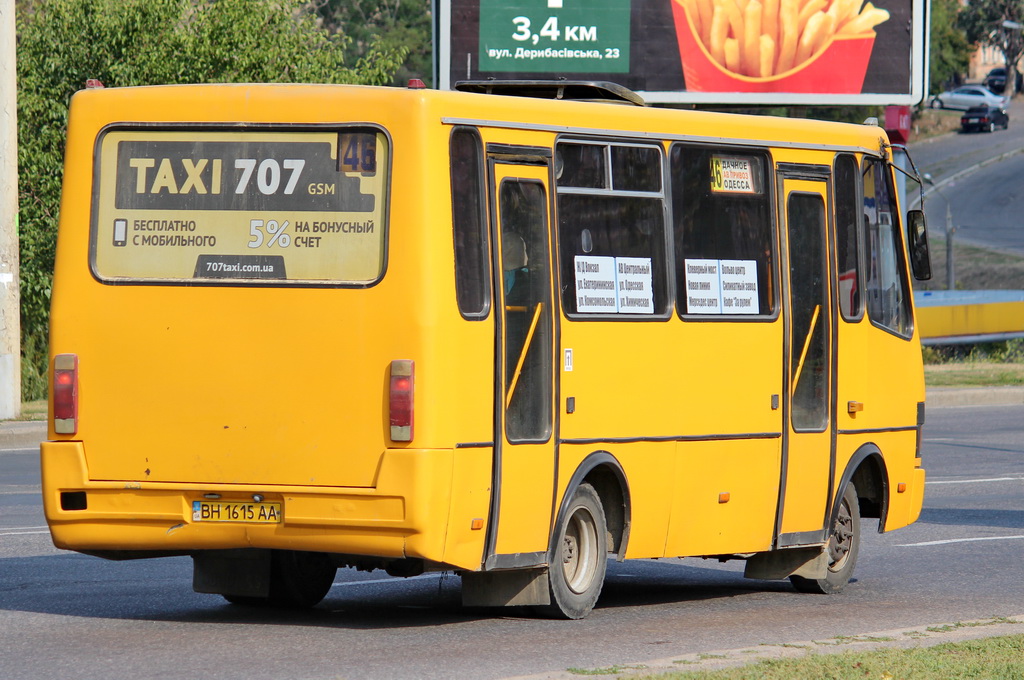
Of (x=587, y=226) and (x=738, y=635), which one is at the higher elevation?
(x=587, y=226)

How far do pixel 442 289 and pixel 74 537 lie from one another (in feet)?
7.40

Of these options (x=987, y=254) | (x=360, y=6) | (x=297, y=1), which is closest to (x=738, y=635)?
(x=297, y=1)

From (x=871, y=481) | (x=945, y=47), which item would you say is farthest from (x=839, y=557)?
(x=945, y=47)

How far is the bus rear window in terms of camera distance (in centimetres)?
870

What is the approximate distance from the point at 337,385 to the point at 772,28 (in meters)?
25.6

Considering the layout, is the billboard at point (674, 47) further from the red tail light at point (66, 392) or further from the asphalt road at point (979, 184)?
the asphalt road at point (979, 184)

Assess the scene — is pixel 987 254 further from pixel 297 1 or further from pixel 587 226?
pixel 587 226

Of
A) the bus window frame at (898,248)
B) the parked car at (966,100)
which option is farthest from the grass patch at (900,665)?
the parked car at (966,100)

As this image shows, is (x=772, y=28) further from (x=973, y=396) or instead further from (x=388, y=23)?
(x=388, y=23)

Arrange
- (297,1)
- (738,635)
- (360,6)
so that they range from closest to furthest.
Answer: (738,635), (297,1), (360,6)

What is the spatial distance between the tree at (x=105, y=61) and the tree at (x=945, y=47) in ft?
274

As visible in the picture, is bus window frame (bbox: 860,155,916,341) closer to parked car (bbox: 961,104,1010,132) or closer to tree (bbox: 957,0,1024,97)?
parked car (bbox: 961,104,1010,132)

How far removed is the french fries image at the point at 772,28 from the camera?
3231 cm

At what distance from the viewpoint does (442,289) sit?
856cm
